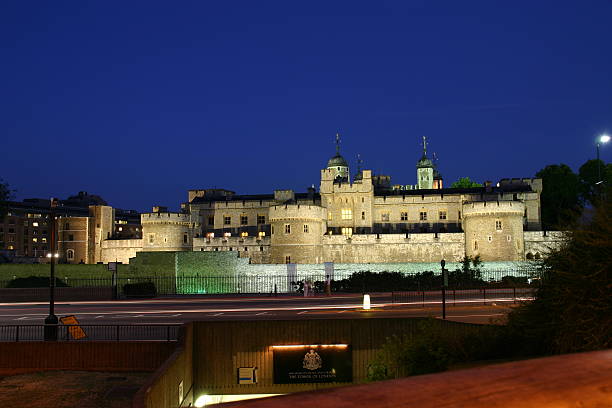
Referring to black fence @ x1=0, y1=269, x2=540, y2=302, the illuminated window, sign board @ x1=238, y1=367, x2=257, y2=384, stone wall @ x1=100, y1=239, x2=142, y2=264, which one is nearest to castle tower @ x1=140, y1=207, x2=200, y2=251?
stone wall @ x1=100, y1=239, x2=142, y2=264

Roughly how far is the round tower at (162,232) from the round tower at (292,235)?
1163 cm

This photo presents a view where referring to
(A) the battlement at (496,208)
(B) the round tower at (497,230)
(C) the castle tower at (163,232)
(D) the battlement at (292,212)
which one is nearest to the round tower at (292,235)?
(D) the battlement at (292,212)

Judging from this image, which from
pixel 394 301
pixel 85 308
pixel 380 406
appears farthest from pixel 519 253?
pixel 380 406

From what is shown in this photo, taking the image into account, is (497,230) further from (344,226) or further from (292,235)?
(292,235)

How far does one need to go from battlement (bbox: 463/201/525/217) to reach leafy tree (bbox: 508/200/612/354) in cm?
3903

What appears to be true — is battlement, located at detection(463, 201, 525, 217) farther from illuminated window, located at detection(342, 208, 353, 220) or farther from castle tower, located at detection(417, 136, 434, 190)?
castle tower, located at detection(417, 136, 434, 190)

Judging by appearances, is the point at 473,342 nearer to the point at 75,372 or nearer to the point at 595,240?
the point at 595,240

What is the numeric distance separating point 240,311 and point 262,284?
21622 mm

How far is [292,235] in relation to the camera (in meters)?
54.1

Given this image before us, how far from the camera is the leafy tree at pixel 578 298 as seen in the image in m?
10.9

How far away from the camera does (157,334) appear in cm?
2053

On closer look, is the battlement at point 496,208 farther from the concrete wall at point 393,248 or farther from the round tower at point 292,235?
the round tower at point 292,235

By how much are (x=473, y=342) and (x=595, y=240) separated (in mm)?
4601

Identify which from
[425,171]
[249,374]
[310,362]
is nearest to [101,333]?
[249,374]
